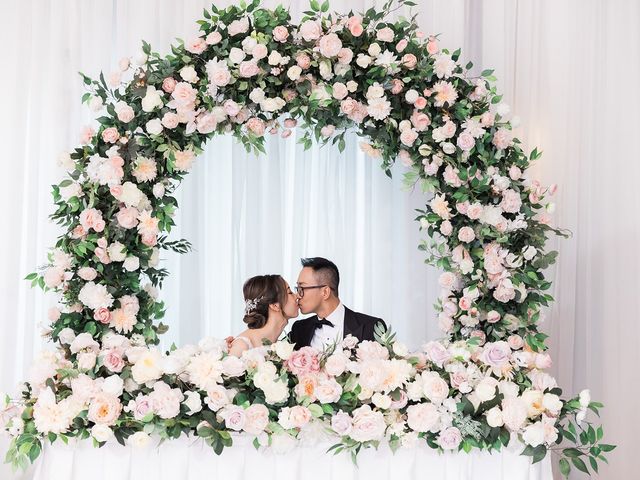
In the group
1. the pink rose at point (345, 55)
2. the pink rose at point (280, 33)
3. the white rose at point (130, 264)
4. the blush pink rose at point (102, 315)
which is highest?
the pink rose at point (280, 33)

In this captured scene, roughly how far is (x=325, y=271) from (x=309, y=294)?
13 cm

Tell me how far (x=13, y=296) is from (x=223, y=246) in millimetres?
1025

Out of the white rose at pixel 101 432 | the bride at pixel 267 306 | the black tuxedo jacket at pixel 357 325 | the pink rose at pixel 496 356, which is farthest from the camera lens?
the black tuxedo jacket at pixel 357 325

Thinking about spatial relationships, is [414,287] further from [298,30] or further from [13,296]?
[13,296]

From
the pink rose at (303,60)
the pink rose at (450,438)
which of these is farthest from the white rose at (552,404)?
the pink rose at (303,60)

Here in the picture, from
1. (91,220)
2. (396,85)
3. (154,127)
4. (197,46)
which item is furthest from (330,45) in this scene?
(91,220)

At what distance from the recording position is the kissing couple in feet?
11.5

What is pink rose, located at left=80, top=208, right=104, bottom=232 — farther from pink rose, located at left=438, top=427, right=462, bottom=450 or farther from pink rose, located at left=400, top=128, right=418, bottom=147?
pink rose, located at left=438, top=427, right=462, bottom=450

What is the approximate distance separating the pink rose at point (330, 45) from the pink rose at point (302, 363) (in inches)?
53.4

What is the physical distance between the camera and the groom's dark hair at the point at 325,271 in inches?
142

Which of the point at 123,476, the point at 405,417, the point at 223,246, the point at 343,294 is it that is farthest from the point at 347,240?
the point at 123,476

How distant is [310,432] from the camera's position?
2.41 meters

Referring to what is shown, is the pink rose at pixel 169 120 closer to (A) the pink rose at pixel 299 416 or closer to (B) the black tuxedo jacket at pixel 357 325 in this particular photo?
(B) the black tuxedo jacket at pixel 357 325

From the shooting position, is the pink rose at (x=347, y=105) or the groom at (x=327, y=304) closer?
the pink rose at (x=347, y=105)
